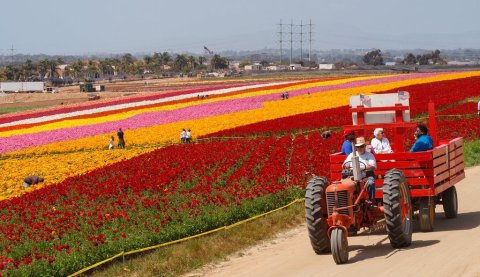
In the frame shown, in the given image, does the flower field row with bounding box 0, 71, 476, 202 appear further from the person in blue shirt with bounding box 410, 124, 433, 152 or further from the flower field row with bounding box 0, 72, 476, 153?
the person in blue shirt with bounding box 410, 124, 433, 152

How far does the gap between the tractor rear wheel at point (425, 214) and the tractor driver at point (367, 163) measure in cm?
139

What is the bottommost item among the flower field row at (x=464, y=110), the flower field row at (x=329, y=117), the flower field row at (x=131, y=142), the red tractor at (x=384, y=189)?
the flower field row at (x=131, y=142)

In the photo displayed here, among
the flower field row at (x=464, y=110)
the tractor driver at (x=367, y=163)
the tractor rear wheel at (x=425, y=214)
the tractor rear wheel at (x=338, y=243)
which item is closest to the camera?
the tractor rear wheel at (x=338, y=243)

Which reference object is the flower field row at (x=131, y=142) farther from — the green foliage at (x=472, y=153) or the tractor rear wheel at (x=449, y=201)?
the tractor rear wheel at (x=449, y=201)

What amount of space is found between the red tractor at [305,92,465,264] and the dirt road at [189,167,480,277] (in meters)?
0.30

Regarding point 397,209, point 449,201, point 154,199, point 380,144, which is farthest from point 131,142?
point 397,209

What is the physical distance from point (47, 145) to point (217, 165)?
68.3ft

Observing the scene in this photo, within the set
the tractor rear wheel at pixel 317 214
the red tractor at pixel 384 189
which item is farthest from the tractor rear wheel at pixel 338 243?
the tractor rear wheel at pixel 317 214

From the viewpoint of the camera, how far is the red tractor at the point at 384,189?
47.0 feet

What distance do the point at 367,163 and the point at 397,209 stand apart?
3.79 ft

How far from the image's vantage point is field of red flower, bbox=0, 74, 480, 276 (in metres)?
15.7

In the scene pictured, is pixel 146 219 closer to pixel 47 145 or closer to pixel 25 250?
pixel 25 250

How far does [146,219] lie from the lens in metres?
18.5

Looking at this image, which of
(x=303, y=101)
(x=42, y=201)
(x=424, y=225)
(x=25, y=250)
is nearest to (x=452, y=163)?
(x=424, y=225)
